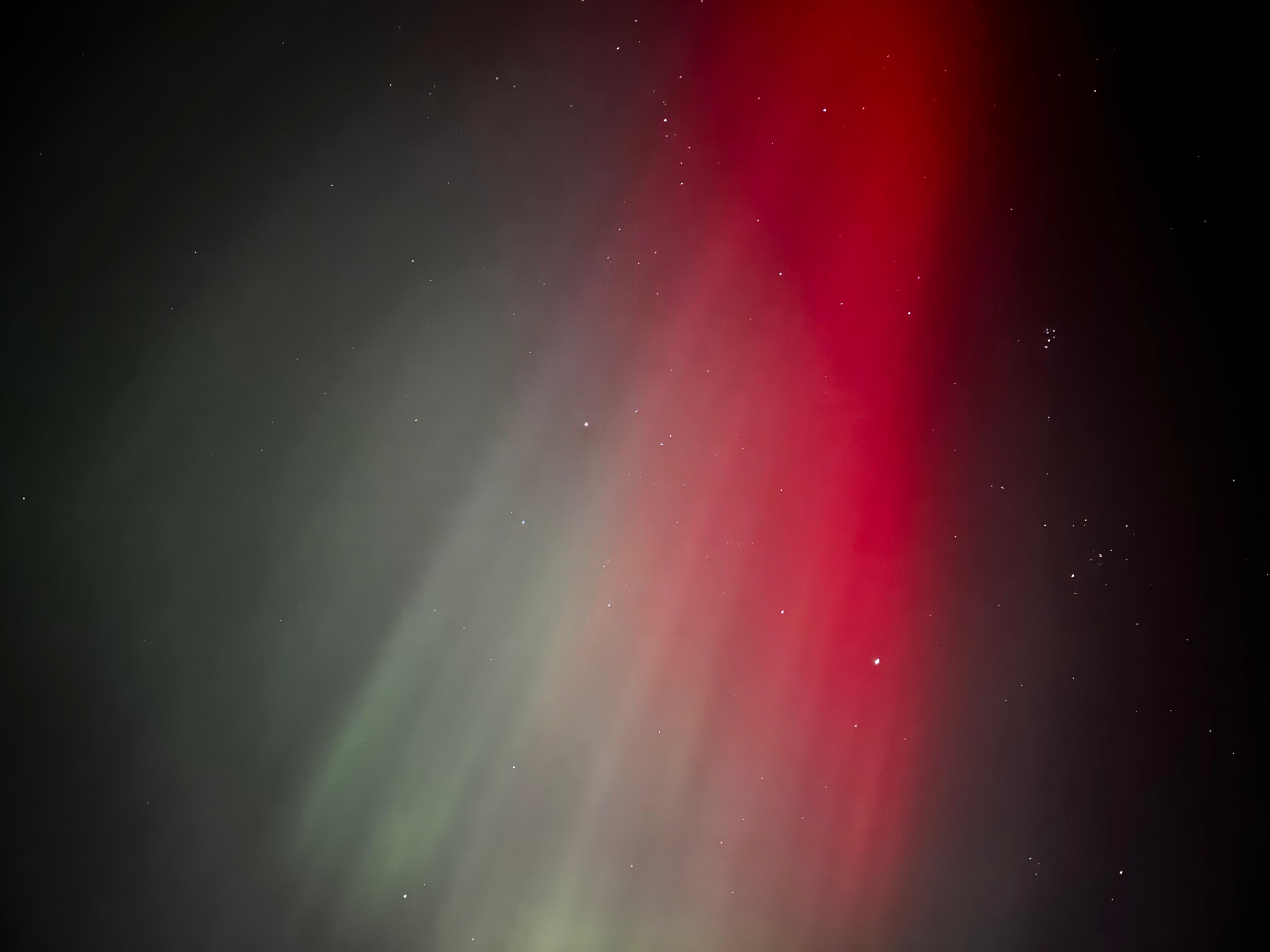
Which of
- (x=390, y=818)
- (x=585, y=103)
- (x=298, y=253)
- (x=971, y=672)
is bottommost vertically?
(x=390, y=818)

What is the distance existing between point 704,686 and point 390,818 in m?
0.44

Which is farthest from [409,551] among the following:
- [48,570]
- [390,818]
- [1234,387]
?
[1234,387]

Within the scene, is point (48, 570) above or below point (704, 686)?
below

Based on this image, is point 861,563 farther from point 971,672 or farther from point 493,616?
point 493,616

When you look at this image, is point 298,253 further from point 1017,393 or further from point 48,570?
point 1017,393

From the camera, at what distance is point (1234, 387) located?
1.38m

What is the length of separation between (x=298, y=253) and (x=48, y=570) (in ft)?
1.71

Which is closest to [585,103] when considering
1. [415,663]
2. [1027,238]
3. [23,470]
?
→ [1027,238]

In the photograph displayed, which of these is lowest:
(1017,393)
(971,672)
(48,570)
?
(48,570)

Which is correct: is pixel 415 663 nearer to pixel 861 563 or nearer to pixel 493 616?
pixel 493 616

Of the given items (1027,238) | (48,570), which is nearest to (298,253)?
(48,570)

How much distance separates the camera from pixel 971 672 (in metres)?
1.38

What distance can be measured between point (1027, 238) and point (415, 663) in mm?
963

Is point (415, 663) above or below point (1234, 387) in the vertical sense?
below
